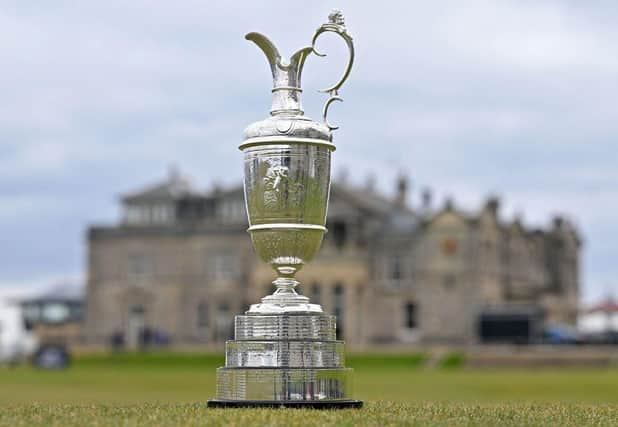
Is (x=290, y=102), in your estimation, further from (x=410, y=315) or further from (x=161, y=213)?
(x=161, y=213)

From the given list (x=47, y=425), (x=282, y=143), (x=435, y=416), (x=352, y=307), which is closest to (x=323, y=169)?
(x=282, y=143)

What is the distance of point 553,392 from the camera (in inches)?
1614

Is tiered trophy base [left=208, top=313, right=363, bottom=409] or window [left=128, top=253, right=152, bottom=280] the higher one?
window [left=128, top=253, right=152, bottom=280]

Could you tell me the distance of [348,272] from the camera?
259 feet

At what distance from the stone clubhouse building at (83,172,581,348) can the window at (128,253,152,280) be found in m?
0.09

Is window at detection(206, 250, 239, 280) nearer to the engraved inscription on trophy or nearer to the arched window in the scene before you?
the arched window

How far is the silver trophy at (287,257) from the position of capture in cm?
1364

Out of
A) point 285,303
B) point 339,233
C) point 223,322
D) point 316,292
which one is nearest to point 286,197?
point 285,303

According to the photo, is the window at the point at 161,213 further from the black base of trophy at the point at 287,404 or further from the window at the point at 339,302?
the black base of trophy at the point at 287,404

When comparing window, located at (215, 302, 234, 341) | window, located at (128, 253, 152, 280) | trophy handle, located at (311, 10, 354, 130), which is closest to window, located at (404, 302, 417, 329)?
window, located at (215, 302, 234, 341)

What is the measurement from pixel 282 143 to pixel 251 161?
1.53 feet

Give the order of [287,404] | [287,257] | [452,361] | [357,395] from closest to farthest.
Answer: [287,404] → [287,257] → [357,395] → [452,361]

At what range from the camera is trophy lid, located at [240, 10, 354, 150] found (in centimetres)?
1408

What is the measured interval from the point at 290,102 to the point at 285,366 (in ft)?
10.2
